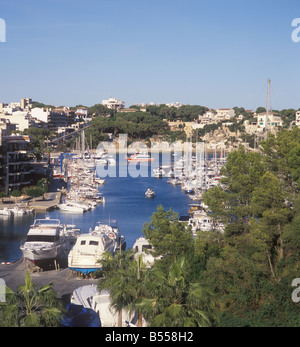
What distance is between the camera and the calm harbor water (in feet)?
44.6

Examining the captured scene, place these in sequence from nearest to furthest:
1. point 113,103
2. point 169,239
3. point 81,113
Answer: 1. point 169,239
2. point 81,113
3. point 113,103

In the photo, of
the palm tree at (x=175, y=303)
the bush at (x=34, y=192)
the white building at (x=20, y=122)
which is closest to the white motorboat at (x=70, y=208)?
the bush at (x=34, y=192)

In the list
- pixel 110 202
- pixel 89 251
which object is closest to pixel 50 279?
pixel 89 251

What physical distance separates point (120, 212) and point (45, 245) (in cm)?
825

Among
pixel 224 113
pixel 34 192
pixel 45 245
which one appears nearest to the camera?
pixel 45 245

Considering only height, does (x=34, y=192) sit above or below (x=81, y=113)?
below

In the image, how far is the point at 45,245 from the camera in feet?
32.6

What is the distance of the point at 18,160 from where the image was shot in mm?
21500

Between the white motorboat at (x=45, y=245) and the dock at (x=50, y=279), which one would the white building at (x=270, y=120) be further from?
the dock at (x=50, y=279)

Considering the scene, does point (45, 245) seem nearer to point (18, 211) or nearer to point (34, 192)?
point (18, 211)

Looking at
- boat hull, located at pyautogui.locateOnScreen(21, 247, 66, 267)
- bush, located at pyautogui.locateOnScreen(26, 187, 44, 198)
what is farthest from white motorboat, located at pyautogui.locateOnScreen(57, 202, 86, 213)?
boat hull, located at pyautogui.locateOnScreen(21, 247, 66, 267)

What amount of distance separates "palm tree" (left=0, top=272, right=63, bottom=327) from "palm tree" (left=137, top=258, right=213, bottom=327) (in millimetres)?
725

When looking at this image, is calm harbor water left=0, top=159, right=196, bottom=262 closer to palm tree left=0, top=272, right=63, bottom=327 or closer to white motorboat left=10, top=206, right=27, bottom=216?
white motorboat left=10, top=206, right=27, bottom=216
